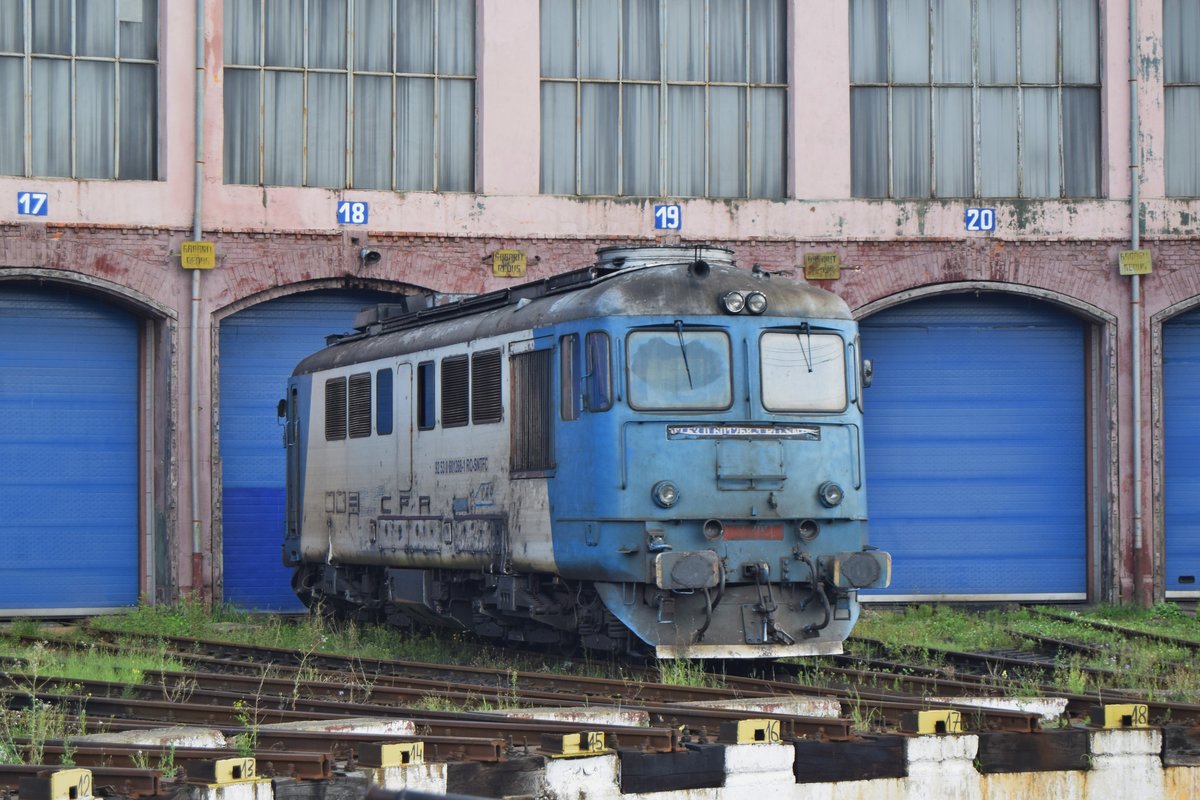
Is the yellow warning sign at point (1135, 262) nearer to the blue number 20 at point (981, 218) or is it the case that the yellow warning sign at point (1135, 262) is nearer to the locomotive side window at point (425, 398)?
the blue number 20 at point (981, 218)

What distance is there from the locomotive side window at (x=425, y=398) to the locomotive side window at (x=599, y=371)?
9.15 feet

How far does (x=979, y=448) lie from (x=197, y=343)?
33.5 feet

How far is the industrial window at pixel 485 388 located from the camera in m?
15.5

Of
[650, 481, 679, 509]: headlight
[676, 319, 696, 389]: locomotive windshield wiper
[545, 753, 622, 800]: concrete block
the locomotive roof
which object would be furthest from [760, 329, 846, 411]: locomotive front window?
[545, 753, 622, 800]: concrete block

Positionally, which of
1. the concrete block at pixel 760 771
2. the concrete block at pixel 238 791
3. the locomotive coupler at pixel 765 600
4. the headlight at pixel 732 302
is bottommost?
the concrete block at pixel 760 771

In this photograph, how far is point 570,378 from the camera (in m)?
14.4

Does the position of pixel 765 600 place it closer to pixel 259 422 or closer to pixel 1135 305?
pixel 259 422

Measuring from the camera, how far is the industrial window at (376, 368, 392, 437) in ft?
57.5

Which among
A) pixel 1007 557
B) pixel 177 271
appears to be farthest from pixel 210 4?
pixel 1007 557

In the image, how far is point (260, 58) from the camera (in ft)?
76.8

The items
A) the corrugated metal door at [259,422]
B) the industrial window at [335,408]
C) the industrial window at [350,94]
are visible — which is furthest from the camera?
the corrugated metal door at [259,422]

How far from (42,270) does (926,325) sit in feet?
36.9

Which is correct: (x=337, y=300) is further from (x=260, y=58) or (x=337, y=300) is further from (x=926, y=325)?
(x=926, y=325)

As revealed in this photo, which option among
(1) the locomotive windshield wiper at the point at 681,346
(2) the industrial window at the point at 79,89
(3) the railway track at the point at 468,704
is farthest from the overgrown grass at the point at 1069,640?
(2) the industrial window at the point at 79,89
